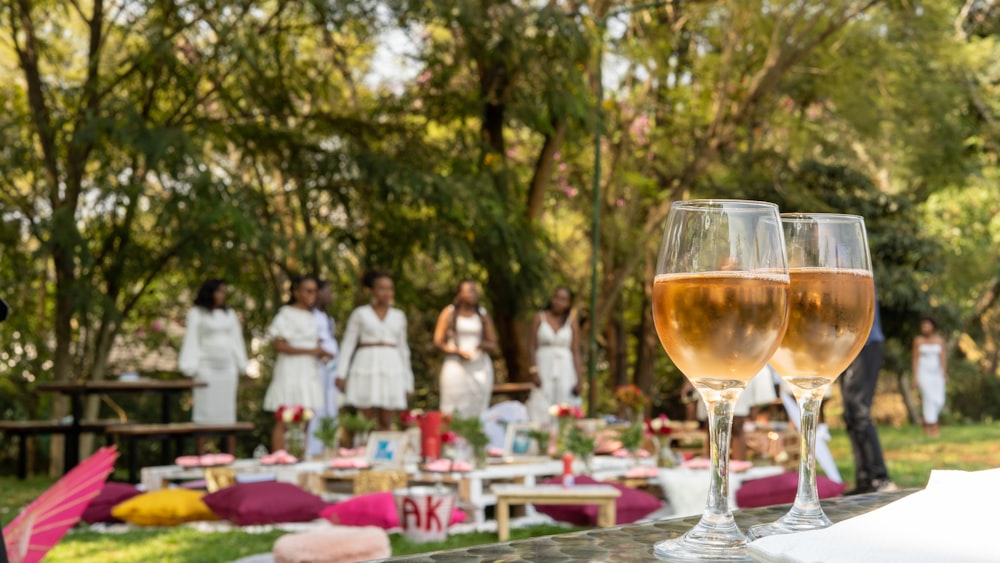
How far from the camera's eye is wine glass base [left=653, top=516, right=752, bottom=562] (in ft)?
2.86

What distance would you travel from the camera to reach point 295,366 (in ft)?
37.9

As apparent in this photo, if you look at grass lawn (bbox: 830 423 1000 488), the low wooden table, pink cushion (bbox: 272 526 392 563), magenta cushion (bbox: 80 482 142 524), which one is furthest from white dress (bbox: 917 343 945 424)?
pink cushion (bbox: 272 526 392 563)

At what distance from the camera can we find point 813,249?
3.76 ft

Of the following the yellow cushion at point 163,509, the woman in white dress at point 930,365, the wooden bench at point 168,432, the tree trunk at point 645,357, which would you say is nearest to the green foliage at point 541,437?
the yellow cushion at point 163,509

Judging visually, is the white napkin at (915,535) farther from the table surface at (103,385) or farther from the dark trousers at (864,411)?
the table surface at (103,385)

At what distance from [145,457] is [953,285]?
15615 millimetres

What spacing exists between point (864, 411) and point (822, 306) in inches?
320

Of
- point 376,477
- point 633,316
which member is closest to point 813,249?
point 376,477

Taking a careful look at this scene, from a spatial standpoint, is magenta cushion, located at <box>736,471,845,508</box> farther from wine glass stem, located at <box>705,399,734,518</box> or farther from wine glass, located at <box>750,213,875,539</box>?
wine glass stem, located at <box>705,399,734,518</box>

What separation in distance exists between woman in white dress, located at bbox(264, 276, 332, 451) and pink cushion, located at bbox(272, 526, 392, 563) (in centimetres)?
585

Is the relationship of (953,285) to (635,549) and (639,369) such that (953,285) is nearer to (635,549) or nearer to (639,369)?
(639,369)

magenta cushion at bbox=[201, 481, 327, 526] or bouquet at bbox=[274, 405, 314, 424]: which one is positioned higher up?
bouquet at bbox=[274, 405, 314, 424]

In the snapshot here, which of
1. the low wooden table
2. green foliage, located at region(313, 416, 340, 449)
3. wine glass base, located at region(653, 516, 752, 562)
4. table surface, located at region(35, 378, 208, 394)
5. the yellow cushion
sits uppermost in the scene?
table surface, located at region(35, 378, 208, 394)

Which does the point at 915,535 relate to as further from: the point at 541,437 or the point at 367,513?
the point at 541,437
